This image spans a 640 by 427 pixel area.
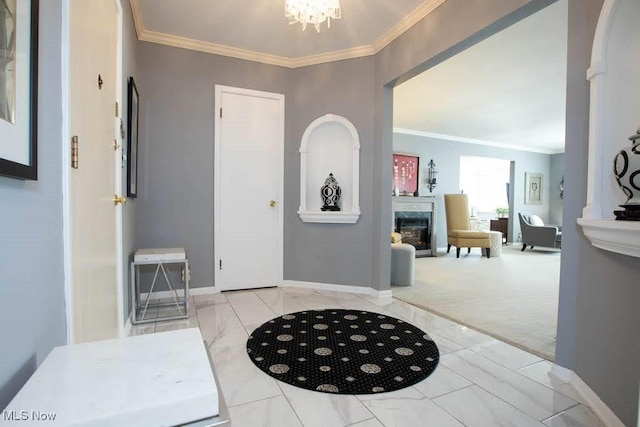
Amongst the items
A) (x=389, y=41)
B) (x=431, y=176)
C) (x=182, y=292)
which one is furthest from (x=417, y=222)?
(x=182, y=292)

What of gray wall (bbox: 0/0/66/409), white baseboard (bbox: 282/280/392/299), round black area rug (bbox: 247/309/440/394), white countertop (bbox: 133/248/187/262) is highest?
gray wall (bbox: 0/0/66/409)

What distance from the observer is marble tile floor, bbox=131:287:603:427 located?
55.2 inches

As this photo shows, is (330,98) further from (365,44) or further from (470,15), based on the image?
(470,15)

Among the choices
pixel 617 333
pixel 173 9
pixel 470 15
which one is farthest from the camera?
pixel 173 9

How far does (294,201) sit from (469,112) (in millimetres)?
3631

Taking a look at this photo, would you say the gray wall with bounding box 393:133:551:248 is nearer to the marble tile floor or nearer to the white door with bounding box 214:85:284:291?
the white door with bounding box 214:85:284:291

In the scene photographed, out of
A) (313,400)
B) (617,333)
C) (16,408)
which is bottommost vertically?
(313,400)

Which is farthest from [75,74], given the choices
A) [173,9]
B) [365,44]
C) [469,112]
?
[469,112]

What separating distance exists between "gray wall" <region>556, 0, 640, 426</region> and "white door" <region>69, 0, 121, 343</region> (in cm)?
207

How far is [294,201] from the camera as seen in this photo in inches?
142

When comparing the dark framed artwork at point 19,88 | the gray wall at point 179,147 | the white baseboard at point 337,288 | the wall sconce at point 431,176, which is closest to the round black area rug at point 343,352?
Result: the white baseboard at point 337,288

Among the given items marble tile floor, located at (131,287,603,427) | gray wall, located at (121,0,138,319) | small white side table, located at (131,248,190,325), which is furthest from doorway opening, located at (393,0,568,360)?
gray wall, located at (121,0,138,319)

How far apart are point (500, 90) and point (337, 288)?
347 centimetres

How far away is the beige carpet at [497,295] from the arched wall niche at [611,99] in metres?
1.09
